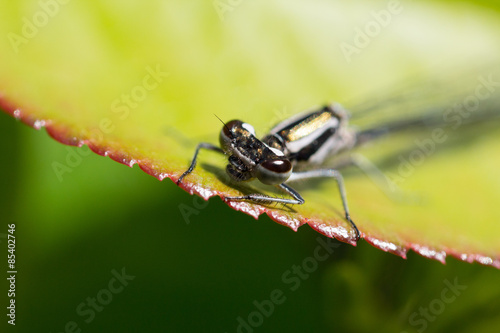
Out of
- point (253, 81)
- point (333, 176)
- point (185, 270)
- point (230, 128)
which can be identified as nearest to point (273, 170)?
point (230, 128)

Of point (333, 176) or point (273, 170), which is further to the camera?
point (333, 176)

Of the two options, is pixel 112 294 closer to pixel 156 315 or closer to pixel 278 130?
pixel 156 315

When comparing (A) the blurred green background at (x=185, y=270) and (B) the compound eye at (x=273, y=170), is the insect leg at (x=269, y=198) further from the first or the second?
(A) the blurred green background at (x=185, y=270)

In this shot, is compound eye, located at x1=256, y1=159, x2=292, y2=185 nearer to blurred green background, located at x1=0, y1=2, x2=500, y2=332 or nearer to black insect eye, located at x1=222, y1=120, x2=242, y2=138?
black insect eye, located at x1=222, y1=120, x2=242, y2=138

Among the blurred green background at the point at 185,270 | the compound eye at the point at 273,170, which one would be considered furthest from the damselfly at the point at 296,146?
the blurred green background at the point at 185,270

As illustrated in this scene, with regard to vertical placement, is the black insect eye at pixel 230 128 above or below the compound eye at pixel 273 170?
above

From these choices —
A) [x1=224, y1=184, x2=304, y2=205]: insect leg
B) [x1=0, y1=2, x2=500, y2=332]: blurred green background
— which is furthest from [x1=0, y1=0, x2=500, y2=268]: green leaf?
[x1=0, y1=2, x2=500, y2=332]: blurred green background

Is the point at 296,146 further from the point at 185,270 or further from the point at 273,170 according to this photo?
the point at 185,270
